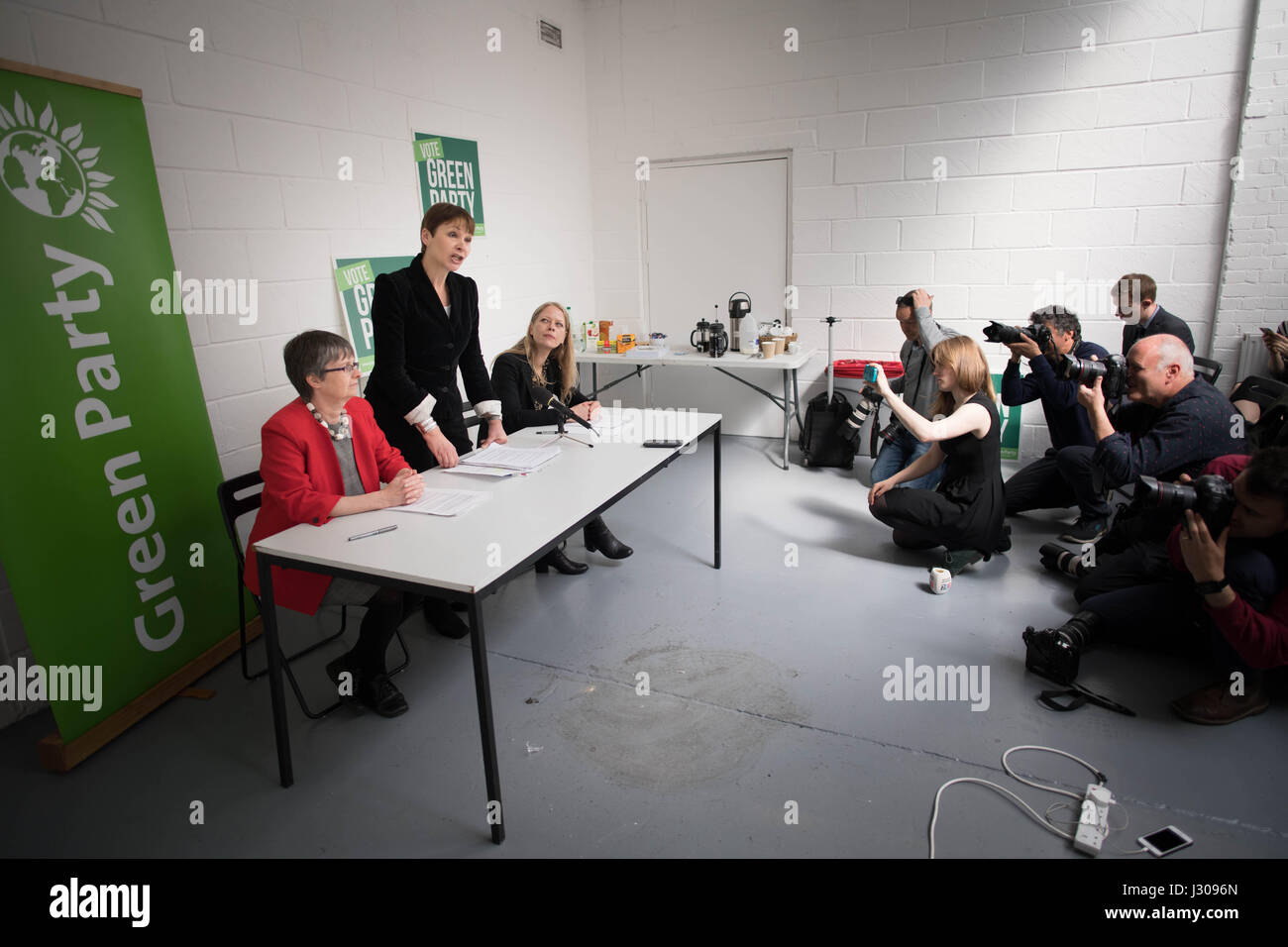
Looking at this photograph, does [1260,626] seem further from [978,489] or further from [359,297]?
[359,297]

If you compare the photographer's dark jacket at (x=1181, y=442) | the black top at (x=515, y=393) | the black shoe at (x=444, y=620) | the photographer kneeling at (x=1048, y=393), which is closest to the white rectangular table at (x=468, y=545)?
the black shoe at (x=444, y=620)

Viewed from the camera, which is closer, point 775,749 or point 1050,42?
point 775,749

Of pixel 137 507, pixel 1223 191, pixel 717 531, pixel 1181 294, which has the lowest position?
pixel 717 531

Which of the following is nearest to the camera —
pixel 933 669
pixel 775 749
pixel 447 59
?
pixel 775 749

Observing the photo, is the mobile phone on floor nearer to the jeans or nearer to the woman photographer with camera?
the woman photographer with camera

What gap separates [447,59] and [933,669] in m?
3.93

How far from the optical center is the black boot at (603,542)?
11.4 ft

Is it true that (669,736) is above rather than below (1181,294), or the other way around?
below

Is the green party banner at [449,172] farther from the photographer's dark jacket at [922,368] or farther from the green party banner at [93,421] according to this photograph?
the photographer's dark jacket at [922,368]

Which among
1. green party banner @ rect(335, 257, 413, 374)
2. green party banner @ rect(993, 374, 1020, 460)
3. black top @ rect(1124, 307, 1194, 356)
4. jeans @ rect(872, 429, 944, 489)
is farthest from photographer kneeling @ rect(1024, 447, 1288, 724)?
green party banner @ rect(335, 257, 413, 374)

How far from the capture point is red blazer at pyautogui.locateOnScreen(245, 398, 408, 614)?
2041 mm

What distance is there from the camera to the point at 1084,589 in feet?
9.36
